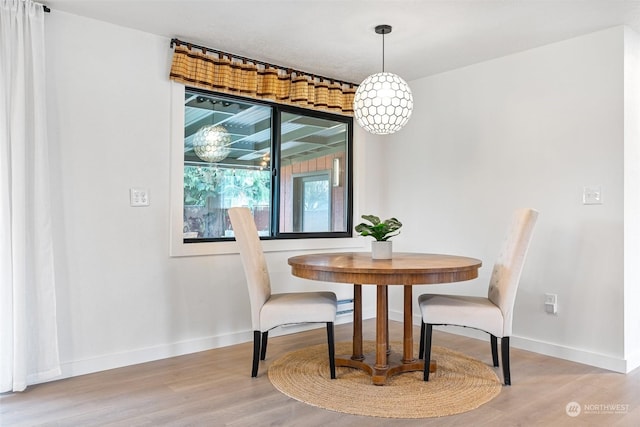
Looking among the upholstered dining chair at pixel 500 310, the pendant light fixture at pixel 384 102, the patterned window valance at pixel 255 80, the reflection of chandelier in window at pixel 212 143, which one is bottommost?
the upholstered dining chair at pixel 500 310

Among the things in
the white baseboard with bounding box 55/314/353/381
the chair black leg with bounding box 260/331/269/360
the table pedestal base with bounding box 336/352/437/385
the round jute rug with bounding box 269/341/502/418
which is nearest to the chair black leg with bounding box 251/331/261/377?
the round jute rug with bounding box 269/341/502/418

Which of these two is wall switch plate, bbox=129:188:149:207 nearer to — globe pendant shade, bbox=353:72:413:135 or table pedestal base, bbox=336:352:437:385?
globe pendant shade, bbox=353:72:413:135

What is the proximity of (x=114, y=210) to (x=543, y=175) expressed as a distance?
3068 millimetres

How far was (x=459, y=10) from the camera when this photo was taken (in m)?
2.84

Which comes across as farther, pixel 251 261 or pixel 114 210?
pixel 114 210

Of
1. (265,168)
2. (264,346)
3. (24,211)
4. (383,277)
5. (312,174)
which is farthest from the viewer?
(312,174)

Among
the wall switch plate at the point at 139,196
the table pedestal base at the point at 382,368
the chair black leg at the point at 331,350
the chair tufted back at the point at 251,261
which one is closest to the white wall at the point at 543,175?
the table pedestal base at the point at 382,368

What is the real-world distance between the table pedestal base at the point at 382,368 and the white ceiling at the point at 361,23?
2186 millimetres

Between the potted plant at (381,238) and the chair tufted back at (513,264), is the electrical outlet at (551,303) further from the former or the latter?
the potted plant at (381,238)

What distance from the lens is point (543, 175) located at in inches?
136

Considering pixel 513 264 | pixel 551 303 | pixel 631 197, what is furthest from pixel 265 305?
pixel 631 197

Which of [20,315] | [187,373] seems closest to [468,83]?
[187,373]

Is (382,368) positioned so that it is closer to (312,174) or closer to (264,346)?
(264,346)

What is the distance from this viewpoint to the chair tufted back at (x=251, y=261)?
2.85m
